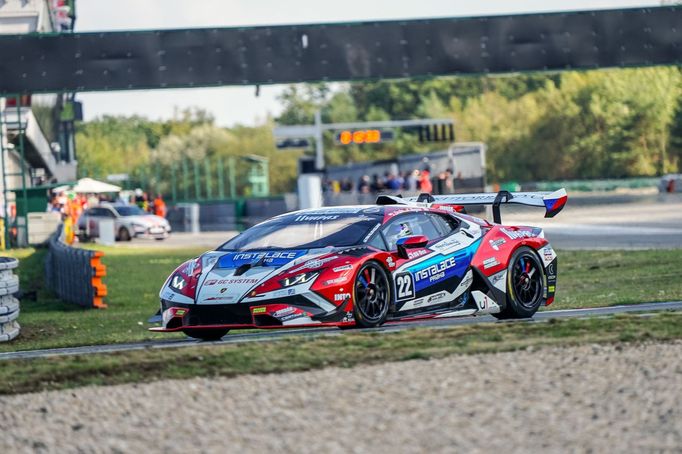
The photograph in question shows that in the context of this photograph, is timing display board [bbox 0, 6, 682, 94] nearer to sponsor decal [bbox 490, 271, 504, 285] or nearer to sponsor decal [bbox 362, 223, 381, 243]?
sponsor decal [bbox 490, 271, 504, 285]

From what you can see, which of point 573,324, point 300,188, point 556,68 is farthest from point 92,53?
point 573,324

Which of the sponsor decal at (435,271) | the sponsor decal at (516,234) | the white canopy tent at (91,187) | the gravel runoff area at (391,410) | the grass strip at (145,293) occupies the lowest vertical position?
the grass strip at (145,293)

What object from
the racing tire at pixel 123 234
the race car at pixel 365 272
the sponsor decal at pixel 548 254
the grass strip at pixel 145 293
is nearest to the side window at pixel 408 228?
the race car at pixel 365 272

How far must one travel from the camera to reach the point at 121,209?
4972 cm

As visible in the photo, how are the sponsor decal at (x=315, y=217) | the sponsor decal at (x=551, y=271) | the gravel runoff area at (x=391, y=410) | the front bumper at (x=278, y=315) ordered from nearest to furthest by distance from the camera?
the gravel runoff area at (x=391, y=410) → the front bumper at (x=278, y=315) → the sponsor decal at (x=315, y=217) → the sponsor decal at (x=551, y=271)

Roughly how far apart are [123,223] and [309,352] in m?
39.8

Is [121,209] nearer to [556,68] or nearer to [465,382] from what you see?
[556,68]

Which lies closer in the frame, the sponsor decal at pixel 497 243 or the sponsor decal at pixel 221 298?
the sponsor decal at pixel 221 298

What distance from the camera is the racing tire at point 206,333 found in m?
12.1

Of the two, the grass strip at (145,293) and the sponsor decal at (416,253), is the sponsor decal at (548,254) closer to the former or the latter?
the grass strip at (145,293)

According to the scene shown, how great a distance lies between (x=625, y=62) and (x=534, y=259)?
19060mm

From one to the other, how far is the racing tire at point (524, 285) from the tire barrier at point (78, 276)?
9292 mm

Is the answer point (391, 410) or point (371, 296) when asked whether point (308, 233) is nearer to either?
point (371, 296)

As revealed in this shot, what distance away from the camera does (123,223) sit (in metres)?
49.0
